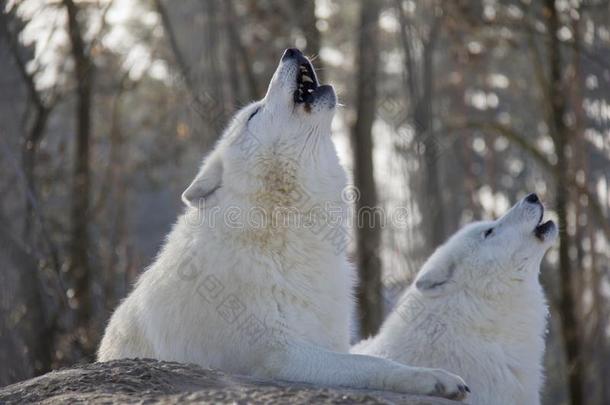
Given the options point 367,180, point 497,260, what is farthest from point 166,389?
point 367,180

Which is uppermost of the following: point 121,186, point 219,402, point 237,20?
point 237,20

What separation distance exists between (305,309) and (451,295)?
4.69 ft

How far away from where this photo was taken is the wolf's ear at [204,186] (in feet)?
19.1

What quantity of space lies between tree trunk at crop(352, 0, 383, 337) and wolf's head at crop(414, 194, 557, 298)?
656 cm

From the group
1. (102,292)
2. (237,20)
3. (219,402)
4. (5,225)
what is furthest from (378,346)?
(237,20)

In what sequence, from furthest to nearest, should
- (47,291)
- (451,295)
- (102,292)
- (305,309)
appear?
(102,292), (47,291), (451,295), (305,309)

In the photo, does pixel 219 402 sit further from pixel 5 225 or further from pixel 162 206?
pixel 162 206

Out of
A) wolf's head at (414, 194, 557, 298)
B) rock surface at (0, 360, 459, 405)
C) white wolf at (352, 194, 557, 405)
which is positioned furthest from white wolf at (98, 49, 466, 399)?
wolf's head at (414, 194, 557, 298)

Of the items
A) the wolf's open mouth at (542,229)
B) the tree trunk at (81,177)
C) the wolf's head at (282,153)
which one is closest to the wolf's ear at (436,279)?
the wolf's open mouth at (542,229)

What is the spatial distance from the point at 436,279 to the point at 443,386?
174cm

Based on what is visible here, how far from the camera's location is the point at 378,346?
6.58 m

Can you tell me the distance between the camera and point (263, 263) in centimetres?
554

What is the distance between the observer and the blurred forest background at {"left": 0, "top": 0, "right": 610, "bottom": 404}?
10.1 meters

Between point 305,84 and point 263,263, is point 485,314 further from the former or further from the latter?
point 305,84
